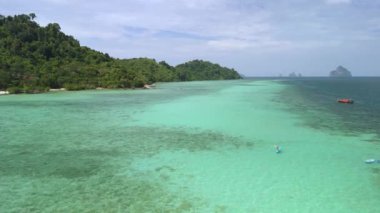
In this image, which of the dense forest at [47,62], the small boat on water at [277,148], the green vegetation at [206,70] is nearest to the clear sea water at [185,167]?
the small boat on water at [277,148]

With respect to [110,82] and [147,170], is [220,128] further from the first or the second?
[110,82]

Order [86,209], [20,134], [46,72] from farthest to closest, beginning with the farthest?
[46,72] → [20,134] → [86,209]

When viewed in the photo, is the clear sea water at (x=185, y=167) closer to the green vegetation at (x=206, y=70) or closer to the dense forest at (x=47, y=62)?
the dense forest at (x=47, y=62)

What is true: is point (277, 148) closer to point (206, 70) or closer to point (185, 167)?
point (185, 167)

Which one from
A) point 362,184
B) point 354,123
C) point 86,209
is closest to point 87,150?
point 86,209

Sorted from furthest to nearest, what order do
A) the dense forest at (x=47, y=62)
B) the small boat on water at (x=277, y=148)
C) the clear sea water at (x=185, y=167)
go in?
the dense forest at (x=47, y=62), the small boat on water at (x=277, y=148), the clear sea water at (x=185, y=167)

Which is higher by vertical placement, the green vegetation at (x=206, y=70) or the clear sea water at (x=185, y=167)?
→ the green vegetation at (x=206, y=70)

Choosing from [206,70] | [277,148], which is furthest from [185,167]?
[206,70]

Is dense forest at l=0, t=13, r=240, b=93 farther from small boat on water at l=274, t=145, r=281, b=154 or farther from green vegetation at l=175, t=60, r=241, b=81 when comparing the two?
green vegetation at l=175, t=60, r=241, b=81
